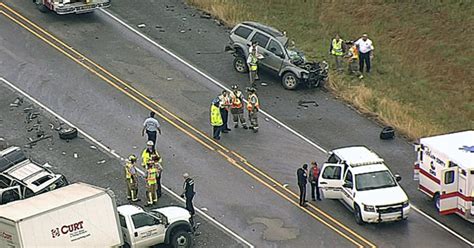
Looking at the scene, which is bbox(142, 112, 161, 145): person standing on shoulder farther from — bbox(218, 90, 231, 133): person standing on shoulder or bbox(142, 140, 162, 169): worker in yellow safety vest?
bbox(218, 90, 231, 133): person standing on shoulder

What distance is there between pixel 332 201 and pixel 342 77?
9630mm

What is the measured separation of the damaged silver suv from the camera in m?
39.2

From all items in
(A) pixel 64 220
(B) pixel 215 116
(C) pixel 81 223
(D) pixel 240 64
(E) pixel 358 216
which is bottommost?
(E) pixel 358 216

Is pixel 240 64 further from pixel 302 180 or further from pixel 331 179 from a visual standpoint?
pixel 302 180

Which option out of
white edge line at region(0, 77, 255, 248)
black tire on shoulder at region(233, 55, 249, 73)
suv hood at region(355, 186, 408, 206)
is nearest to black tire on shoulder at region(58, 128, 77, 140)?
white edge line at region(0, 77, 255, 248)

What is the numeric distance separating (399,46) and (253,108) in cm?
1286

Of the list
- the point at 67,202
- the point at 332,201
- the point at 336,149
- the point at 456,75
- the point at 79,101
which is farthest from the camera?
the point at 456,75

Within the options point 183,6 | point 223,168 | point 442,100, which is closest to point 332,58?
point 442,100

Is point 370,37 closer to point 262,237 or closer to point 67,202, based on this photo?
point 262,237

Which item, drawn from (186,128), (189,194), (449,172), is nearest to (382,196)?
(449,172)

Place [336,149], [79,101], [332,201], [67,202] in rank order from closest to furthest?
[67,202] → [332,201] → [336,149] → [79,101]

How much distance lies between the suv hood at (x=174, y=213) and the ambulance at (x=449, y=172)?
7826 millimetres

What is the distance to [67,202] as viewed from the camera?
26297mm

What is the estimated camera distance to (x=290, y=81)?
1548 inches
